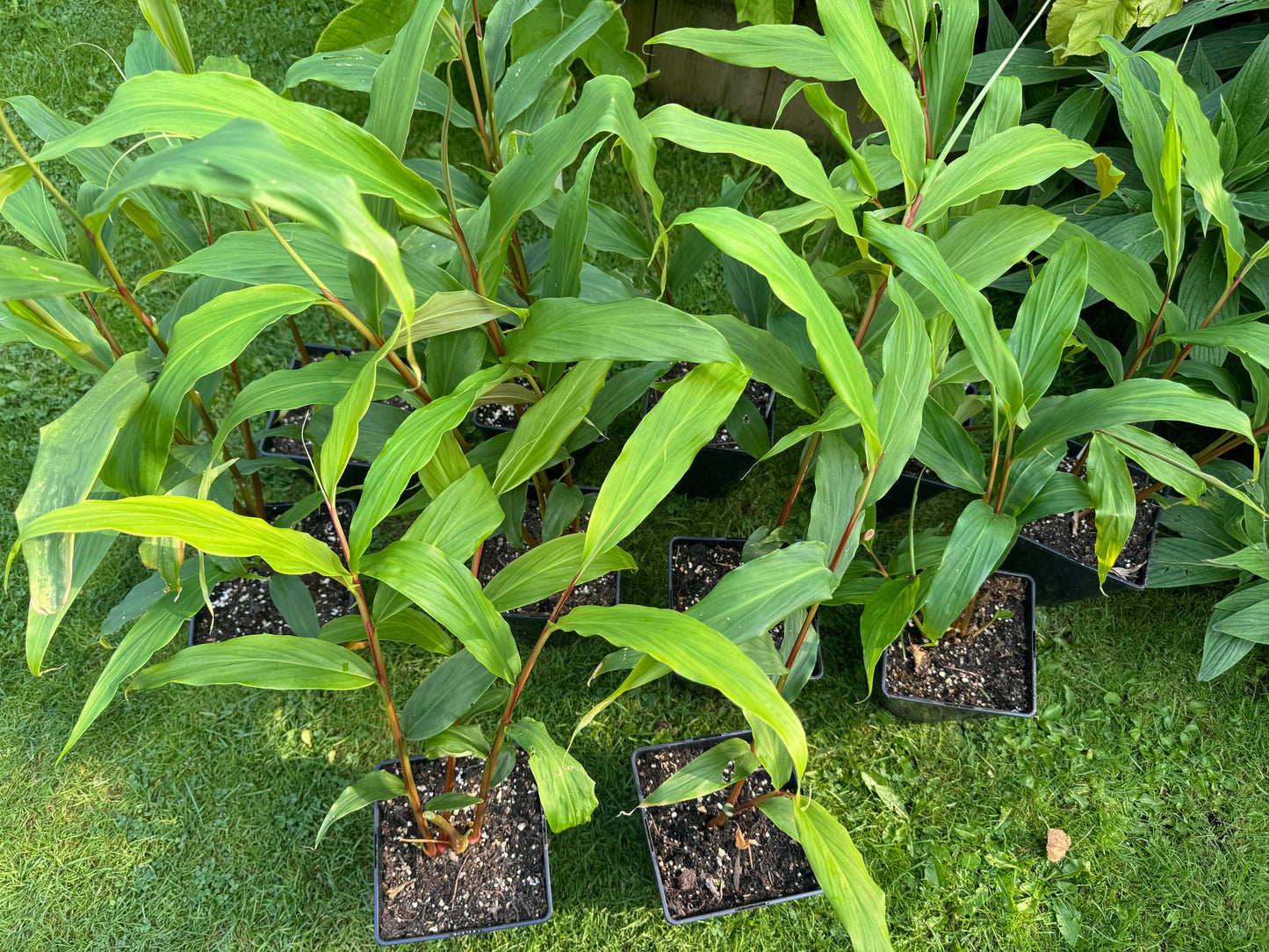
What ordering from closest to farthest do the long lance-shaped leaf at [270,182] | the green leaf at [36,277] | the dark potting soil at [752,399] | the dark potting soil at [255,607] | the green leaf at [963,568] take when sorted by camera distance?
the long lance-shaped leaf at [270,182] < the green leaf at [36,277] < the green leaf at [963,568] < the dark potting soil at [255,607] < the dark potting soil at [752,399]

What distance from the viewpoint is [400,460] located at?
0.74 m

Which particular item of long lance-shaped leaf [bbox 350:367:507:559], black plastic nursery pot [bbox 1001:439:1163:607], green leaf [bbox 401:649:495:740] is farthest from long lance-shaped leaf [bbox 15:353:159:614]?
black plastic nursery pot [bbox 1001:439:1163:607]

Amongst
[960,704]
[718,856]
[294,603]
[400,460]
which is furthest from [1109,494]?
[294,603]

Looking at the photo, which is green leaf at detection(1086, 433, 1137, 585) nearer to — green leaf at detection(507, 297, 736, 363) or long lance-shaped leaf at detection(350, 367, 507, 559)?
green leaf at detection(507, 297, 736, 363)

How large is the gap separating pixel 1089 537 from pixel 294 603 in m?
1.27

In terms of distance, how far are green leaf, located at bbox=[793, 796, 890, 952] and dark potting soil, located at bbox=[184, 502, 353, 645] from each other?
2.70 ft

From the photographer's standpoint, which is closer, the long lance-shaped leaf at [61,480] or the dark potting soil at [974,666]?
the long lance-shaped leaf at [61,480]

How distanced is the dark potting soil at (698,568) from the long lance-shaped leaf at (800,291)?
2.33 feet

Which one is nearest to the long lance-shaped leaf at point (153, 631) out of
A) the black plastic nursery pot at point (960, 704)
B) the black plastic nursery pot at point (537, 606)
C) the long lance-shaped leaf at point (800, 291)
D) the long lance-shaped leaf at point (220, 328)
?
the long lance-shaped leaf at point (220, 328)

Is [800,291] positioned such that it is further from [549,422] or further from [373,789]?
[373,789]

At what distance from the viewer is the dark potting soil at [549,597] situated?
136 centimetres

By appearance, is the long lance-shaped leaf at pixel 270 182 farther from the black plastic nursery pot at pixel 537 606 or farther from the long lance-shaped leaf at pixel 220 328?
the black plastic nursery pot at pixel 537 606

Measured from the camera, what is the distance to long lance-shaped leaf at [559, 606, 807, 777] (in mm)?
617

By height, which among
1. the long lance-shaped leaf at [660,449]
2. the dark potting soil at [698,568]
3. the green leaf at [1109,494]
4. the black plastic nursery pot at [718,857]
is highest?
the long lance-shaped leaf at [660,449]
